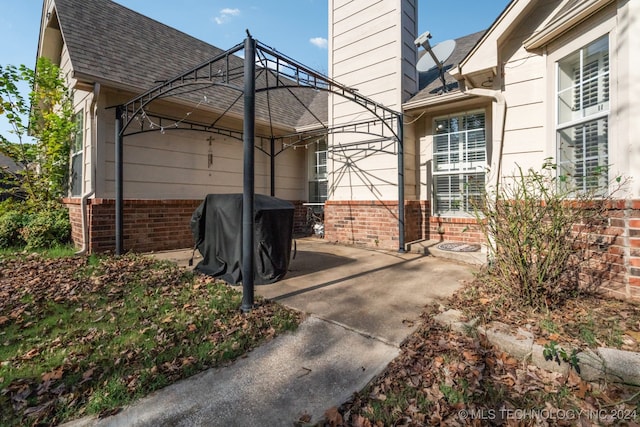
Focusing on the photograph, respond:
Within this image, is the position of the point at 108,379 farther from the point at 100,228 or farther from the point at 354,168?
the point at 354,168

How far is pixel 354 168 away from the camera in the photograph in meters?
7.34

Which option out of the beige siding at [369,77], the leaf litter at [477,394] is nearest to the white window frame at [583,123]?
the leaf litter at [477,394]

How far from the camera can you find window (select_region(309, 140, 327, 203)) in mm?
9641

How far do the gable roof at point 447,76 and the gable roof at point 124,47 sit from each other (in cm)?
303

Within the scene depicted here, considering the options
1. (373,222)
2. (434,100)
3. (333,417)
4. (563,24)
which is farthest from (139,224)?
(563,24)

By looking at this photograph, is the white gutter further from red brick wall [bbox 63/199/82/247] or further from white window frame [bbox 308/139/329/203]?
red brick wall [bbox 63/199/82/247]

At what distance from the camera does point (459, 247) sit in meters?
6.00

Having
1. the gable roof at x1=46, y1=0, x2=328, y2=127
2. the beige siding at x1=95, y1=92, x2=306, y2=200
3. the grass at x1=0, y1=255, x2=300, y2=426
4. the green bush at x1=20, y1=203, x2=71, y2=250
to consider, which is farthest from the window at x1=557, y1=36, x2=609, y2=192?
the green bush at x1=20, y1=203, x2=71, y2=250

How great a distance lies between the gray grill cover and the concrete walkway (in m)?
0.34

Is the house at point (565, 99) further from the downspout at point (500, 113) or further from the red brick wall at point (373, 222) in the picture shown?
the red brick wall at point (373, 222)

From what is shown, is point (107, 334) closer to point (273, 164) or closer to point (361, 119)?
point (361, 119)

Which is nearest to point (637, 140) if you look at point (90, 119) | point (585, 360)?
point (585, 360)

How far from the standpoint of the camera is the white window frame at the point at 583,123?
3.38 metres

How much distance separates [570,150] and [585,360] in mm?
3049
